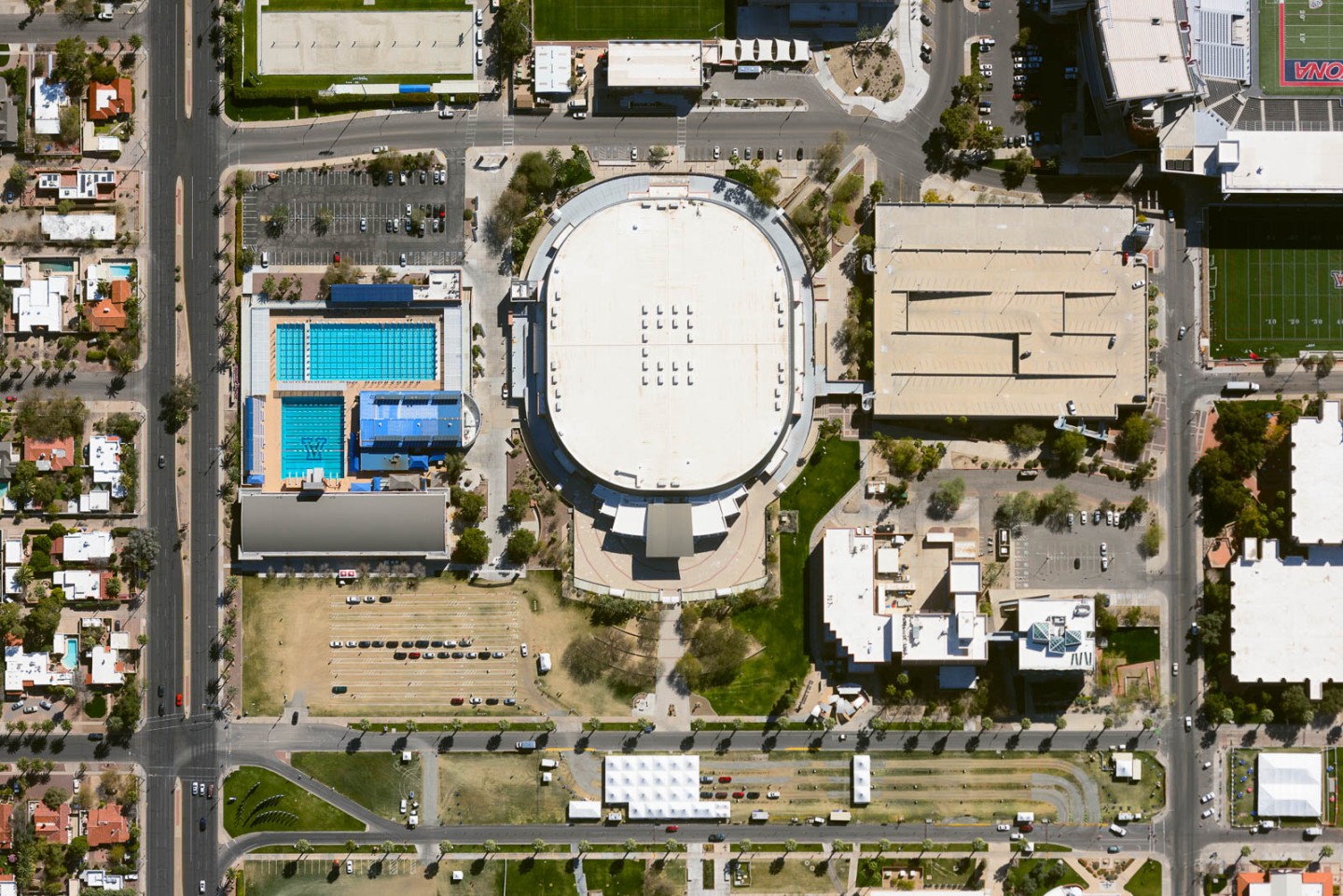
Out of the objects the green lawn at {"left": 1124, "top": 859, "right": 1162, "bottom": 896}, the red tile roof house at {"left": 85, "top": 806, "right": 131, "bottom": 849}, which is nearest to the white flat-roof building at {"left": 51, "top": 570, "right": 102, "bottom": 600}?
the red tile roof house at {"left": 85, "top": 806, "right": 131, "bottom": 849}

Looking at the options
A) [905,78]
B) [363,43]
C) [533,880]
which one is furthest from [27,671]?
[905,78]

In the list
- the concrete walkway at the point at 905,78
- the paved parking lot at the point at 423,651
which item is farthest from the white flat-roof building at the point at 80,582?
the concrete walkway at the point at 905,78

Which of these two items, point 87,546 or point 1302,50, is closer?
point 87,546

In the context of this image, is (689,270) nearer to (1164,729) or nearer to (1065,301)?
(1065,301)

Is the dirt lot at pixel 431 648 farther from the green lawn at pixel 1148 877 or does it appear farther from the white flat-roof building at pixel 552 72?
the green lawn at pixel 1148 877

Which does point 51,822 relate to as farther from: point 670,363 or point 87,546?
point 670,363

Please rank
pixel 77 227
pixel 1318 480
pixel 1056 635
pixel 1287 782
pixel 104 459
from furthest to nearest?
pixel 77 227 < pixel 104 459 < pixel 1287 782 < pixel 1318 480 < pixel 1056 635
